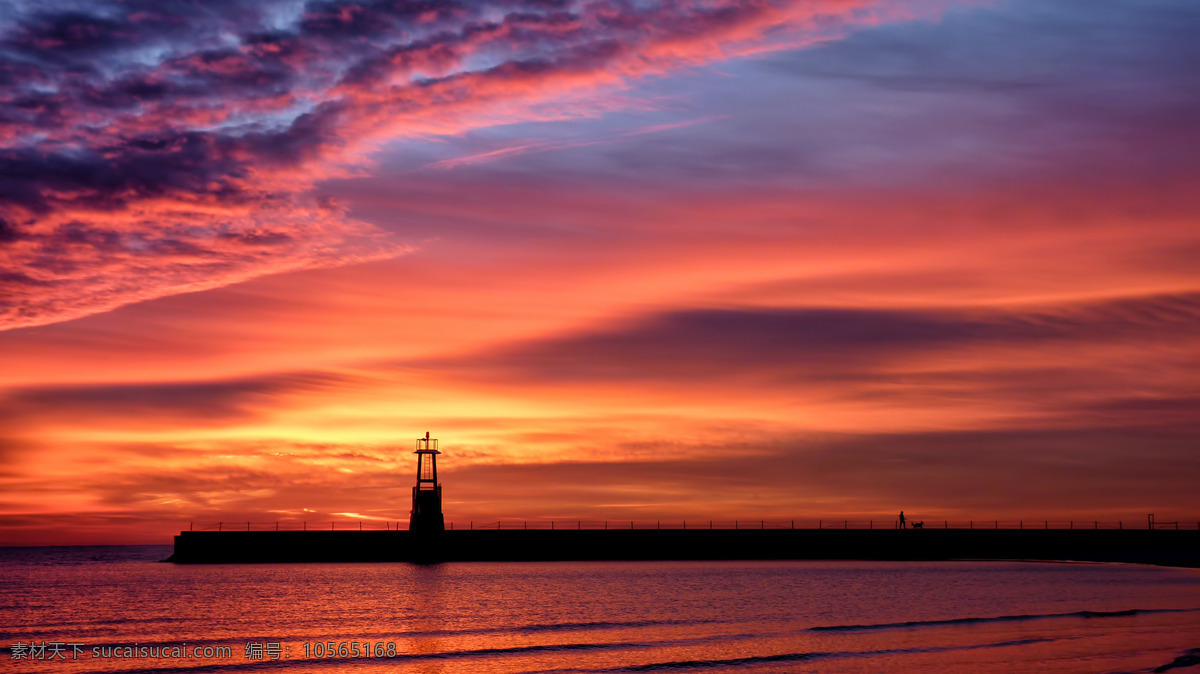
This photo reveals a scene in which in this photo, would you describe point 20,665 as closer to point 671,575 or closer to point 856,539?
point 671,575

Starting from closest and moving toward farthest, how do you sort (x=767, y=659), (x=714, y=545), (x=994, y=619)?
1. (x=767, y=659)
2. (x=994, y=619)
3. (x=714, y=545)

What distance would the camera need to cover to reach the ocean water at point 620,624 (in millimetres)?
37156

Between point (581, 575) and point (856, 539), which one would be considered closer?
point (581, 575)

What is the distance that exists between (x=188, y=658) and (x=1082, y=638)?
35.0m

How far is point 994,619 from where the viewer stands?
49250 millimetres

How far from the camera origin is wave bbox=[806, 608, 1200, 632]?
4703 cm

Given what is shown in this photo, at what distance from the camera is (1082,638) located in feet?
133

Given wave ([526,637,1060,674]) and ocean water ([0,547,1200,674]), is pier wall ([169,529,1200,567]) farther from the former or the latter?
wave ([526,637,1060,674])

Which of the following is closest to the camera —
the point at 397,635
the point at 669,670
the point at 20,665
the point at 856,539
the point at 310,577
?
the point at 669,670

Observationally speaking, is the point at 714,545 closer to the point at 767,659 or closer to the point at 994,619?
the point at 994,619

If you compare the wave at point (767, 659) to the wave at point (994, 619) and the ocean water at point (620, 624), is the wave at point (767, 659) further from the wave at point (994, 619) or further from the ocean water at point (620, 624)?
the wave at point (994, 619)

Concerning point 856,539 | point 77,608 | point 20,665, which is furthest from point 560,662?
point 856,539

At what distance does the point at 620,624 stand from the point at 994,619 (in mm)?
17972

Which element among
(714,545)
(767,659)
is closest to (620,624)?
(767,659)
